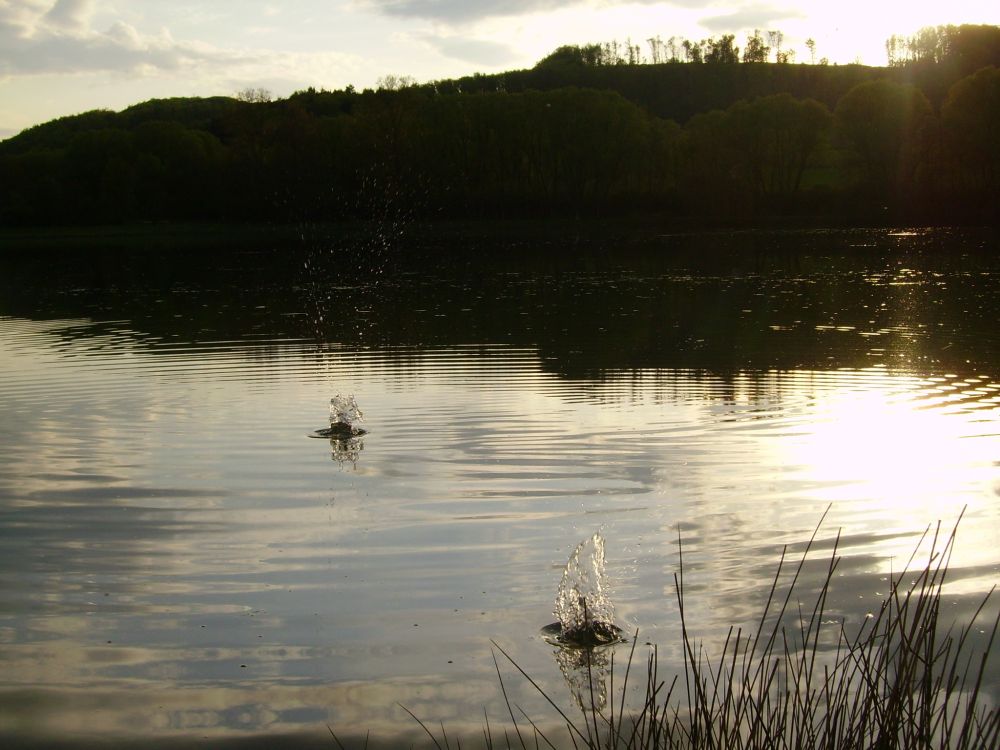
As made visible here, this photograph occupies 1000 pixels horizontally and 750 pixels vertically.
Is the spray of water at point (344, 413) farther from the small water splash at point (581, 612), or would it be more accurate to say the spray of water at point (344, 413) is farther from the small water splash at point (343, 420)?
the small water splash at point (581, 612)

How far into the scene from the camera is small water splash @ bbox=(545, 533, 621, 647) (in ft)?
23.6

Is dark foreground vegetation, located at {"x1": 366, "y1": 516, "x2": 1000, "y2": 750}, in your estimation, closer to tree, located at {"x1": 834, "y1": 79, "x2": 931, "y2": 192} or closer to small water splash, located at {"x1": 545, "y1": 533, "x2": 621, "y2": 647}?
small water splash, located at {"x1": 545, "y1": 533, "x2": 621, "y2": 647}

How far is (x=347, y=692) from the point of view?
6641 mm

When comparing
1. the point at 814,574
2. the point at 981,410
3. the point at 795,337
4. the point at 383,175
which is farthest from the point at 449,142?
the point at 814,574

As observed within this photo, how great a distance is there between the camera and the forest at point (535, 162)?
80.6m

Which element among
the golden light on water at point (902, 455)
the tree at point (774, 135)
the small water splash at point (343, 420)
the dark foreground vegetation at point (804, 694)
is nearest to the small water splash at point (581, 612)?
the dark foreground vegetation at point (804, 694)

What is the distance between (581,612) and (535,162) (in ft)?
292

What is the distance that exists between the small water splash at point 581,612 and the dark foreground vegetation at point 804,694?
0.64 feet

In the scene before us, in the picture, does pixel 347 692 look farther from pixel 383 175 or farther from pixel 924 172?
pixel 383 175

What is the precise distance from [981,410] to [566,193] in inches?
3132

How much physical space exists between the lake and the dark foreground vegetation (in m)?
0.28

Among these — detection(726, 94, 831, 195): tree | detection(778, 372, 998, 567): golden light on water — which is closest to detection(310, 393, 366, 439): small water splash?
detection(778, 372, 998, 567): golden light on water

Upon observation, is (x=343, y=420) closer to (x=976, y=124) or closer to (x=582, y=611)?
(x=582, y=611)

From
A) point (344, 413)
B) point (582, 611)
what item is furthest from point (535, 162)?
point (582, 611)
